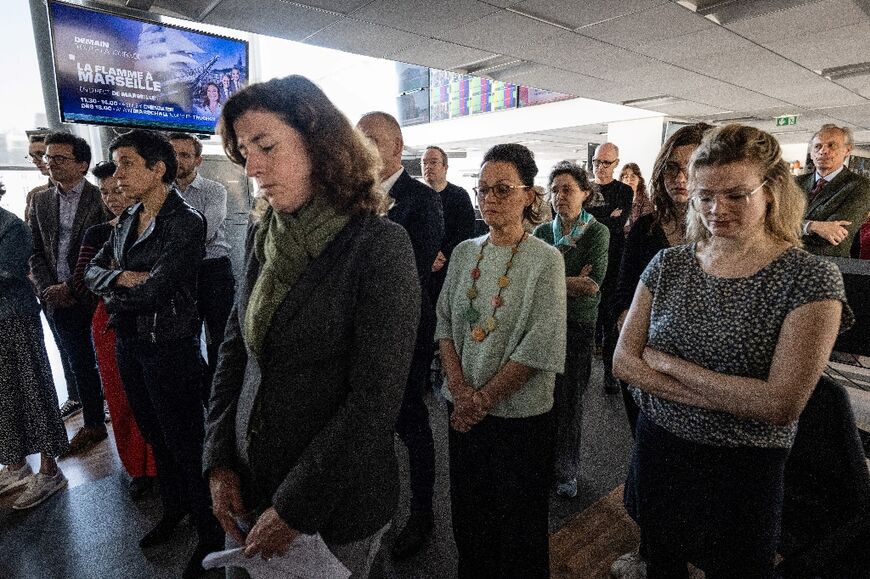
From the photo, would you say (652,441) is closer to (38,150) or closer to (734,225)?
(734,225)

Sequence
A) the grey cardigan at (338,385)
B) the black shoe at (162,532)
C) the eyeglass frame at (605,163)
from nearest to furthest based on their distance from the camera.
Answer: the grey cardigan at (338,385) < the black shoe at (162,532) < the eyeglass frame at (605,163)

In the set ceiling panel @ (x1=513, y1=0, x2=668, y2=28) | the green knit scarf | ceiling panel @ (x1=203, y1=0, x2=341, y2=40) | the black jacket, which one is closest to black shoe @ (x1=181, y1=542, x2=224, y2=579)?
the black jacket

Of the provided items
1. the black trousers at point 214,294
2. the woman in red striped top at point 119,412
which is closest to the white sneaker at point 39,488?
the woman in red striped top at point 119,412

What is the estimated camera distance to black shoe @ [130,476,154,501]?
2.31 m

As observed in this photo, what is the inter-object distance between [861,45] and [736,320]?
5.30m

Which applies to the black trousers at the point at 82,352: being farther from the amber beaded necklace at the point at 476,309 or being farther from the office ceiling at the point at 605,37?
the amber beaded necklace at the point at 476,309

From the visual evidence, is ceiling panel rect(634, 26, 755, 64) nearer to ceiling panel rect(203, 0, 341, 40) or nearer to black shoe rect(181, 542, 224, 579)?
ceiling panel rect(203, 0, 341, 40)

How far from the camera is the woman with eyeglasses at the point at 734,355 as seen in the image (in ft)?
3.21

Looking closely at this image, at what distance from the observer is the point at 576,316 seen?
2.22m

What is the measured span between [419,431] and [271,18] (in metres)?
3.64

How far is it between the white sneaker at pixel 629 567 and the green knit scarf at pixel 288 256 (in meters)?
1.59

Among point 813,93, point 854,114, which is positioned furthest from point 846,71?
point 854,114

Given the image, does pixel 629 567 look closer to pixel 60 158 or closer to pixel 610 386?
pixel 610 386

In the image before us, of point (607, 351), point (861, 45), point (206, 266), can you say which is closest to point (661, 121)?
point (861, 45)
